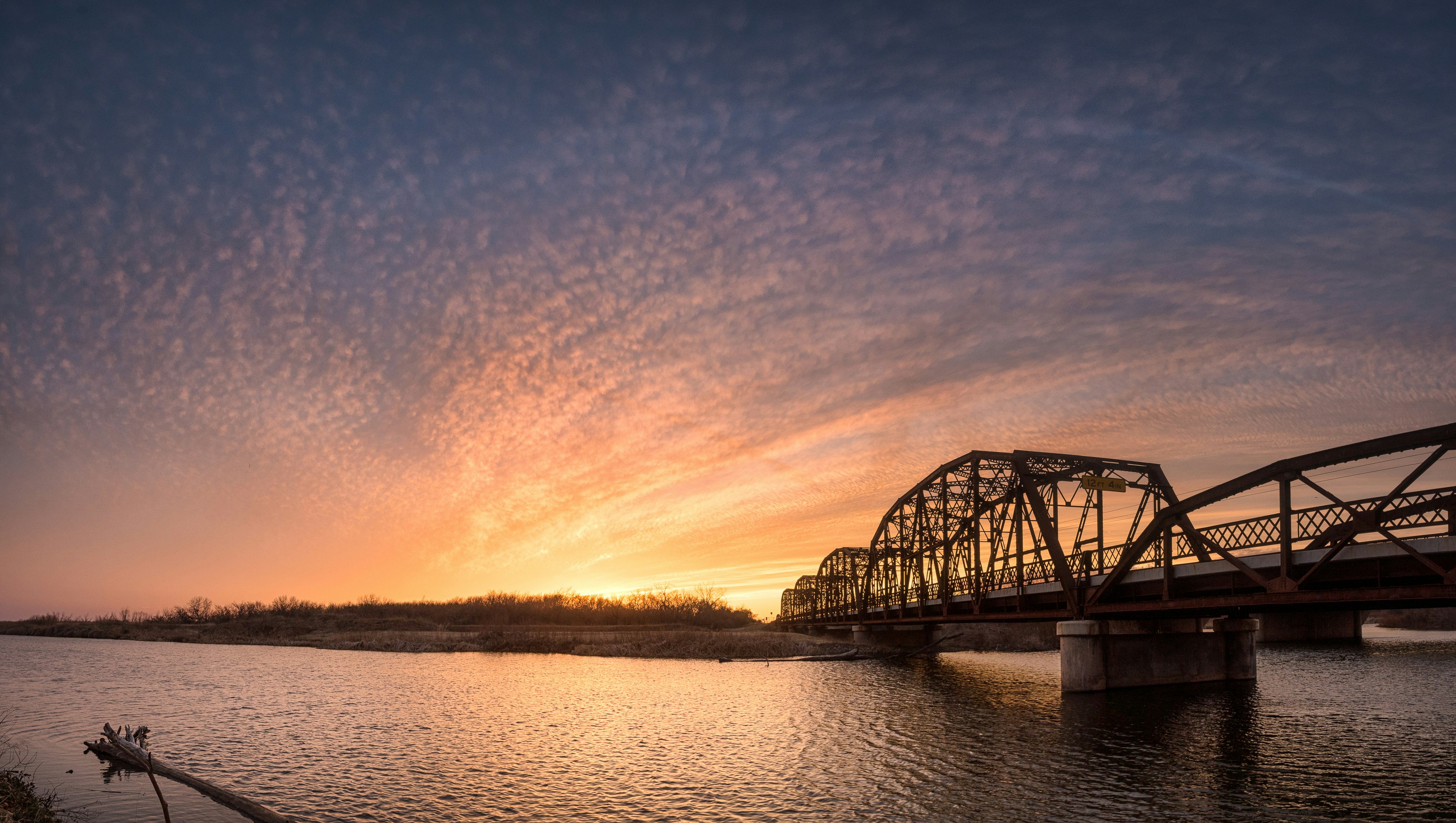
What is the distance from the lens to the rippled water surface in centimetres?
2333

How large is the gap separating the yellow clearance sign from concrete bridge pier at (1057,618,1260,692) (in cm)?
905

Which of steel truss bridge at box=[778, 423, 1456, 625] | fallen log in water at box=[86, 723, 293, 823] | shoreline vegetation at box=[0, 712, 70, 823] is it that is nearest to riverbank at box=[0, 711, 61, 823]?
shoreline vegetation at box=[0, 712, 70, 823]

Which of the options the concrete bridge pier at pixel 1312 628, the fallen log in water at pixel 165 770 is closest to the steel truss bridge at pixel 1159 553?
the fallen log in water at pixel 165 770

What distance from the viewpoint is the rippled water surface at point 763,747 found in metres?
23.3

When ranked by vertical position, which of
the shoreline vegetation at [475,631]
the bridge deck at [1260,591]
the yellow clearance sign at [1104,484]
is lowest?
the shoreline vegetation at [475,631]

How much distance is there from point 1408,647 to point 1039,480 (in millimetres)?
78166

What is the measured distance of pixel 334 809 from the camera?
76.4ft

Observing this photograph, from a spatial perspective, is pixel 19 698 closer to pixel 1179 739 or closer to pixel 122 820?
pixel 122 820

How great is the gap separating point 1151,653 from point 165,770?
50967 mm

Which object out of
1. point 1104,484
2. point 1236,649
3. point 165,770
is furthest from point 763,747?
point 1236,649

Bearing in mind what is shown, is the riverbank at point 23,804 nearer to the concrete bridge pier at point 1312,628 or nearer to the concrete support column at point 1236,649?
the concrete support column at point 1236,649

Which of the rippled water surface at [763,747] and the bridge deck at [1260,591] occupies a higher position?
the bridge deck at [1260,591]

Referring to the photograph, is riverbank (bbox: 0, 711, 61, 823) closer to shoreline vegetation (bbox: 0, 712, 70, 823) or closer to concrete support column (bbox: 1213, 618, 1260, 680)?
shoreline vegetation (bbox: 0, 712, 70, 823)

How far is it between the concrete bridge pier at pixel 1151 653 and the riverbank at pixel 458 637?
45.6 m
